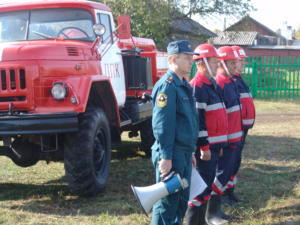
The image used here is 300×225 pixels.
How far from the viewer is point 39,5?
20.5 feet

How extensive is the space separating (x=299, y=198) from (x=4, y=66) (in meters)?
3.80

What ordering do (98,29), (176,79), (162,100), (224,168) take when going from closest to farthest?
(162,100) → (176,79) → (224,168) → (98,29)

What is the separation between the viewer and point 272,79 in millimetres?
18797

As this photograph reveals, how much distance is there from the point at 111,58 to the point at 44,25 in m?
1.08

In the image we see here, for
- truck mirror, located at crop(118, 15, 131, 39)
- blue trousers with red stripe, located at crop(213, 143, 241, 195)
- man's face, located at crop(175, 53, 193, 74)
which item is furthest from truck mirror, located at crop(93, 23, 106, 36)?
man's face, located at crop(175, 53, 193, 74)

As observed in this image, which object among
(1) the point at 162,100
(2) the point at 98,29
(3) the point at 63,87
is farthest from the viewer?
(2) the point at 98,29

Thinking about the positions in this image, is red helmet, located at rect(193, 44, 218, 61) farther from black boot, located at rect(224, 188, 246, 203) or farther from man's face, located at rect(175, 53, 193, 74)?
black boot, located at rect(224, 188, 246, 203)

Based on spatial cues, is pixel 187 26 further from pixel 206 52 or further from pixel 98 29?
pixel 206 52

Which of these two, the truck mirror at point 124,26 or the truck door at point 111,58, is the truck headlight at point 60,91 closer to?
the truck door at point 111,58

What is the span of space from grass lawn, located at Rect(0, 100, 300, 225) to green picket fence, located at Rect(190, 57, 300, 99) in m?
9.67

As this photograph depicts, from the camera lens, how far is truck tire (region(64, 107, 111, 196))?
532cm

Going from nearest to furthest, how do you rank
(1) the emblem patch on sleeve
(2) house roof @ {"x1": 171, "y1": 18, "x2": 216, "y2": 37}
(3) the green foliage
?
(1) the emblem patch on sleeve
(3) the green foliage
(2) house roof @ {"x1": 171, "y1": 18, "x2": 216, "y2": 37}

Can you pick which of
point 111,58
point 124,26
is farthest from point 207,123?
point 124,26

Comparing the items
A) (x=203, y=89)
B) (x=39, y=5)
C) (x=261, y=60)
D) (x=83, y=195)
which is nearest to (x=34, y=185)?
(x=83, y=195)
